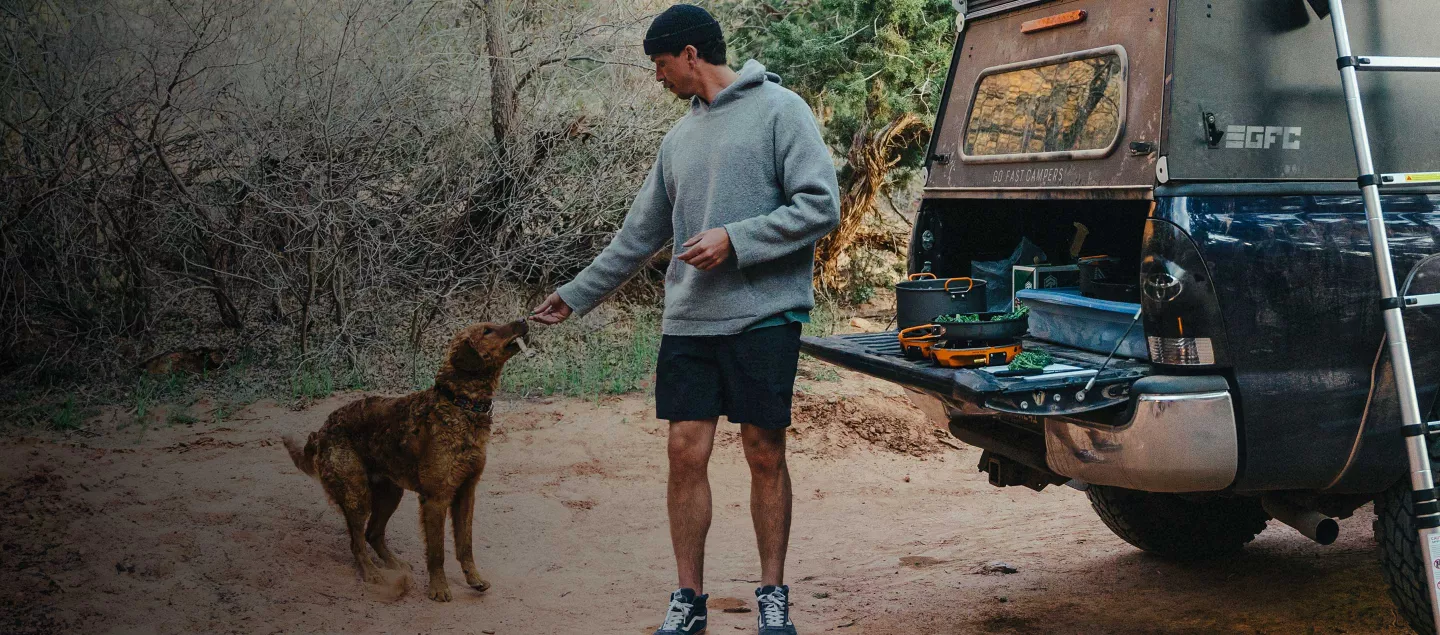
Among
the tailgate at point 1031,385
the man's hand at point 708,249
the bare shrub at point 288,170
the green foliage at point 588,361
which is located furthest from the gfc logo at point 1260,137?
the bare shrub at point 288,170

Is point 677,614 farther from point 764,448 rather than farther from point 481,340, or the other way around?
point 481,340

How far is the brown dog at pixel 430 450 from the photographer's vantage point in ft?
14.6

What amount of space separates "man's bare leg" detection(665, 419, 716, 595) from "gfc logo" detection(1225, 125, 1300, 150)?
1.93 m

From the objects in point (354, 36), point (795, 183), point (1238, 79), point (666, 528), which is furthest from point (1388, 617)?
point (354, 36)

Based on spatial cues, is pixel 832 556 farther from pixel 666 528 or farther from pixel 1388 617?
pixel 1388 617

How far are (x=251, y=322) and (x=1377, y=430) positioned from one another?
7.87 metres

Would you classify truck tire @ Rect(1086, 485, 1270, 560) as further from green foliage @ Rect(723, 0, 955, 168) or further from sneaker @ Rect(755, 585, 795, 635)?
green foliage @ Rect(723, 0, 955, 168)

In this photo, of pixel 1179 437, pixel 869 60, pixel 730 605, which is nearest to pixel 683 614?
pixel 730 605

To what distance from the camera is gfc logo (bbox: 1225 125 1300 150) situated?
11.9 ft

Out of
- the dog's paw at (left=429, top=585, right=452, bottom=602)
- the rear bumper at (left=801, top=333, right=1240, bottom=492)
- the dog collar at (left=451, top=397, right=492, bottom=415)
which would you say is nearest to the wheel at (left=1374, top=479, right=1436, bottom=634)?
the rear bumper at (left=801, top=333, right=1240, bottom=492)

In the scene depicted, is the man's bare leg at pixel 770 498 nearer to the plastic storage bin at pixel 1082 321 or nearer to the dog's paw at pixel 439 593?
the plastic storage bin at pixel 1082 321

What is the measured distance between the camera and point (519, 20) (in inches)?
380

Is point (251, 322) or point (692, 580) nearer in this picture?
point (692, 580)

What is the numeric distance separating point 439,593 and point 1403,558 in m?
3.42
